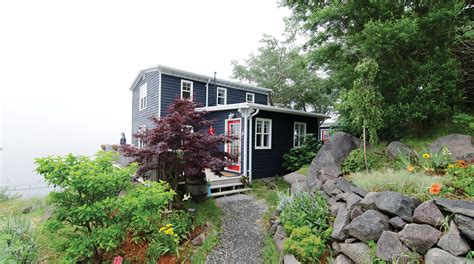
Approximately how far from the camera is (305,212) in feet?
12.6

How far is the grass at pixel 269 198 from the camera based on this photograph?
3.57 meters

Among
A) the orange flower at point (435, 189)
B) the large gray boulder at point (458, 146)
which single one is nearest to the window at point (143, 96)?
the large gray boulder at point (458, 146)

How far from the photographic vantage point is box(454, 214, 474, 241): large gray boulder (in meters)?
2.21

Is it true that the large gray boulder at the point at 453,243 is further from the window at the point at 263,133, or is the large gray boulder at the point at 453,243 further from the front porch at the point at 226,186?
the window at the point at 263,133

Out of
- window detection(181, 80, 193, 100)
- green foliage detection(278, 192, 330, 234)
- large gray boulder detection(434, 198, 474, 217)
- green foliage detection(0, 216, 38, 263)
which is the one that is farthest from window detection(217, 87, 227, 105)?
large gray boulder detection(434, 198, 474, 217)

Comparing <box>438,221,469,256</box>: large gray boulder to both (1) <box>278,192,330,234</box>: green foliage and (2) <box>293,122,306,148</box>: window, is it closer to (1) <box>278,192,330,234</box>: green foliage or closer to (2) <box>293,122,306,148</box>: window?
(1) <box>278,192,330,234</box>: green foliage

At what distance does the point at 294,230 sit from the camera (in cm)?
336

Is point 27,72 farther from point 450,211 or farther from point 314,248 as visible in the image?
point 450,211

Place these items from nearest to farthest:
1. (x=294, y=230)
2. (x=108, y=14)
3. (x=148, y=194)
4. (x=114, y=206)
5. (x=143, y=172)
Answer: (x=114, y=206), (x=148, y=194), (x=294, y=230), (x=143, y=172), (x=108, y=14)

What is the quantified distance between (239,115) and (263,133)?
1.25 meters

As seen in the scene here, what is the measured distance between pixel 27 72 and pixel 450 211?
10065mm

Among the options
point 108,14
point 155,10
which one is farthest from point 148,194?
point 155,10

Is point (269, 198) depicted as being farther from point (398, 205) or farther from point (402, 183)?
point (398, 205)

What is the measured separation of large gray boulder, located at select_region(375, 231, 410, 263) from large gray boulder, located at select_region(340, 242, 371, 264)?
12 cm
